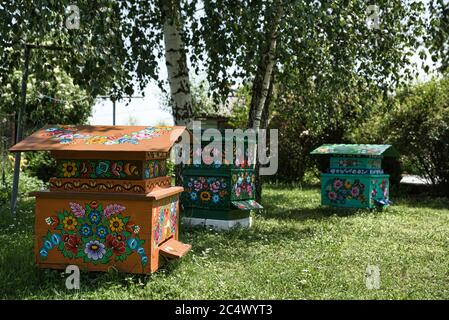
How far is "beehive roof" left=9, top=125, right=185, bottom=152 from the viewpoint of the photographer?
4.28m

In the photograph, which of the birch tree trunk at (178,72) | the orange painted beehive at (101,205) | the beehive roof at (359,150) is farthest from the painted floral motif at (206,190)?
the beehive roof at (359,150)

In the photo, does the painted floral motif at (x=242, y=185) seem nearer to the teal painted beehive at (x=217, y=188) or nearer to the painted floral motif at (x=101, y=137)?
the teal painted beehive at (x=217, y=188)

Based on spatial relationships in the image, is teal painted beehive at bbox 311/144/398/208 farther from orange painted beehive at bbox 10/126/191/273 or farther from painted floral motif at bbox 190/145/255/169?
orange painted beehive at bbox 10/126/191/273

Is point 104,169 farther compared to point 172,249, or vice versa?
point 172,249

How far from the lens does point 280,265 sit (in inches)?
205

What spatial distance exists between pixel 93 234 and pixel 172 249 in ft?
2.64

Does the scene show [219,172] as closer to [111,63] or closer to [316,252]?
[316,252]

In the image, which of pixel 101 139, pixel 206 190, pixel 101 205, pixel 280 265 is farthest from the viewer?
pixel 206 190

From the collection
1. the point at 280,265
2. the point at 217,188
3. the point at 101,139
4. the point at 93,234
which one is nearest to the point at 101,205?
the point at 93,234

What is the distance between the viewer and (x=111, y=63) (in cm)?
520

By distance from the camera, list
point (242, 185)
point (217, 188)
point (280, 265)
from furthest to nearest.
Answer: point (242, 185) < point (217, 188) < point (280, 265)

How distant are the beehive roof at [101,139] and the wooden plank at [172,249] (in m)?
1.05

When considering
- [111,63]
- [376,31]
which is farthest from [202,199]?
[376,31]

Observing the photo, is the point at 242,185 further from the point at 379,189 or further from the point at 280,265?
the point at 379,189
